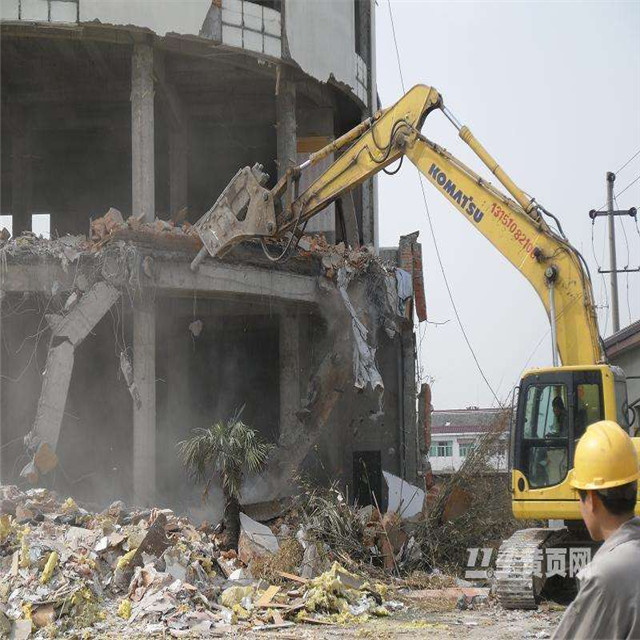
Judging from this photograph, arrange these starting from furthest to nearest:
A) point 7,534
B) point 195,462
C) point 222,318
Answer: point 222,318 → point 195,462 → point 7,534

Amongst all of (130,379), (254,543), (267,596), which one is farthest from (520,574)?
(130,379)

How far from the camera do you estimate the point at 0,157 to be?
26422mm

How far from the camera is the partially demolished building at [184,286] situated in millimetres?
17031

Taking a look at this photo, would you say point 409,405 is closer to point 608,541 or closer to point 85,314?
point 85,314

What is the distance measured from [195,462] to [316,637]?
4704 millimetres

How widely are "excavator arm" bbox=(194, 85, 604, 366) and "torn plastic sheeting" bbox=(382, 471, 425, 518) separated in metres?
4.88

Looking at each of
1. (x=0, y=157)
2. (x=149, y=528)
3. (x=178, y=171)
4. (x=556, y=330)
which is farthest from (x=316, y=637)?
(x=0, y=157)

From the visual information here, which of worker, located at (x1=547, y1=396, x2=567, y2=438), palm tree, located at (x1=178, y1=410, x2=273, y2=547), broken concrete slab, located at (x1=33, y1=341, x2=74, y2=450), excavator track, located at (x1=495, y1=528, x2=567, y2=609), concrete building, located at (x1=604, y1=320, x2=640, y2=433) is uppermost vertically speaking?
concrete building, located at (x1=604, y1=320, x2=640, y2=433)

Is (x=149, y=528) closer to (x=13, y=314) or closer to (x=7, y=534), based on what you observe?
(x=7, y=534)

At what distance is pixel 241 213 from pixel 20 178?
1316 centimetres

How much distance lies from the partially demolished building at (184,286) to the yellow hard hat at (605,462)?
14.0 meters

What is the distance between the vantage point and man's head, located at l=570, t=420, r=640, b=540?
299 centimetres

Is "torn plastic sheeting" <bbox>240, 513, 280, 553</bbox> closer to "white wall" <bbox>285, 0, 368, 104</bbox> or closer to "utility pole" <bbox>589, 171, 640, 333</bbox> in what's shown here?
"white wall" <bbox>285, 0, 368, 104</bbox>

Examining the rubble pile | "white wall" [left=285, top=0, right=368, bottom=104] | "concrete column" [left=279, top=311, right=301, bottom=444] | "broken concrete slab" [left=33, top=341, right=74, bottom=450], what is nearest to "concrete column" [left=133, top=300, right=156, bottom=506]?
"broken concrete slab" [left=33, top=341, right=74, bottom=450]
